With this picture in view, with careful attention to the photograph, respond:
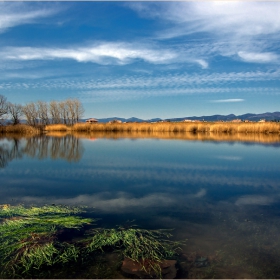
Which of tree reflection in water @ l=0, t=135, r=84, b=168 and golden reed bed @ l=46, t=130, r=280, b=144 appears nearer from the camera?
tree reflection in water @ l=0, t=135, r=84, b=168

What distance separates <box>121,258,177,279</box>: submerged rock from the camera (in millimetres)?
3678

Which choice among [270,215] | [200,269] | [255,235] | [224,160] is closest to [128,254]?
[200,269]

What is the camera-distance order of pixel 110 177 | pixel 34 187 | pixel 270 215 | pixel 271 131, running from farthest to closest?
pixel 271 131 → pixel 110 177 → pixel 34 187 → pixel 270 215

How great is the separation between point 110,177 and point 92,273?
607 centimetres

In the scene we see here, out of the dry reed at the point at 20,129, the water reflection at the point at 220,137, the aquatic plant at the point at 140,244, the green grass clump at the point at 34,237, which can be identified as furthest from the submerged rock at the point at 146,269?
the dry reed at the point at 20,129

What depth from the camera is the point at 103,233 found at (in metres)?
4.88

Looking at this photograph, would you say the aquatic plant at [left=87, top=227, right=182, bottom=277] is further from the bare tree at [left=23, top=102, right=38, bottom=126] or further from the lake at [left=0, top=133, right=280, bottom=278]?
the bare tree at [left=23, top=102, right=38, bottom=126]

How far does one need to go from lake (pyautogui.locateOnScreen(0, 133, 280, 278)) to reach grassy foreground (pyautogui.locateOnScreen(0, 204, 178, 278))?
1.19ft

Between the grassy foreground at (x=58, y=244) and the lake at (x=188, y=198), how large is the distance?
36 centimetres

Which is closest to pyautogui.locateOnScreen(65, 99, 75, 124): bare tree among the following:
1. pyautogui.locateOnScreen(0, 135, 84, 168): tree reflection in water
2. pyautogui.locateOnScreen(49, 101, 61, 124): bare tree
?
pyautogui.locateOnScreen(49, 101, 61, 124): bare tree

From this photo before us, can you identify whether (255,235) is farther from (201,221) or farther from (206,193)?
(206,193)

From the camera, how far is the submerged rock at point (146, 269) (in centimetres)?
368

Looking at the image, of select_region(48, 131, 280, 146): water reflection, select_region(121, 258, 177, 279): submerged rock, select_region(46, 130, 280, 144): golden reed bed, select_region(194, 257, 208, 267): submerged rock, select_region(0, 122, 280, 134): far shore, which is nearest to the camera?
select_region(121, 258, 177, 279): submerged rock

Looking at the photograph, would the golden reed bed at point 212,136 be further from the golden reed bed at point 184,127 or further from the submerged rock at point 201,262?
the submerged rock at point 201,262
